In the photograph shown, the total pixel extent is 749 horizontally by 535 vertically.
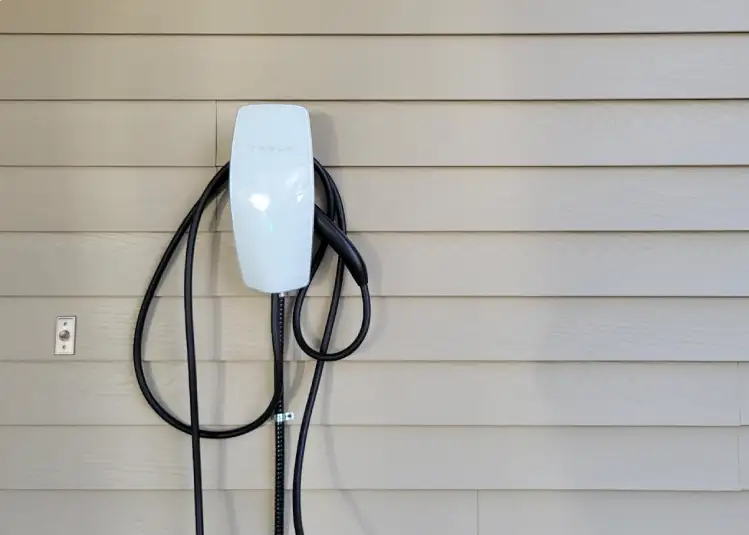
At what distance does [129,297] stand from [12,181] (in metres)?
0.33

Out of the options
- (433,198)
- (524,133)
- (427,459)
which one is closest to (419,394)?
(427,459)

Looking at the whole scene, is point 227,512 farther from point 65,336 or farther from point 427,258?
point 427,258

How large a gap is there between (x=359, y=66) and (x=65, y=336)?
2.66ft

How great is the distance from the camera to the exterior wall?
127 cm

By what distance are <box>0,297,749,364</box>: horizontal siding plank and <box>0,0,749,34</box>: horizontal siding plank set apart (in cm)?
55

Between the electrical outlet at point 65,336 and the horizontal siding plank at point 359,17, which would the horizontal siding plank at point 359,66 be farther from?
the electrical outlet at point 65,336

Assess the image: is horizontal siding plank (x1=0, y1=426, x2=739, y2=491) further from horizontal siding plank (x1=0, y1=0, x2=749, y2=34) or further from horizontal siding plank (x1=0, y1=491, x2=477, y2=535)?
horizontal siding plank (x1=0, y1=0, x2=749, y2=34)

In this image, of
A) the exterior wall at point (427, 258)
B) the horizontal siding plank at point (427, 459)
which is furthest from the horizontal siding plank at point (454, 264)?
the horizontal siding plank at point (427, 459)

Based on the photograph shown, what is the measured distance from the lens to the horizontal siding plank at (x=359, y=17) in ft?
4.17

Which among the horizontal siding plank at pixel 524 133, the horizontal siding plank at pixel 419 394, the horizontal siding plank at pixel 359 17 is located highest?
→ the horizontal siding plank at pixel 359 17

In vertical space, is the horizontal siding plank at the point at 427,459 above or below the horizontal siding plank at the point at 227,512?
→ above

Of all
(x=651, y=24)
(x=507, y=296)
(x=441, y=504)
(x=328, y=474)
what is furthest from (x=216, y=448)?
(x=651, y=24)

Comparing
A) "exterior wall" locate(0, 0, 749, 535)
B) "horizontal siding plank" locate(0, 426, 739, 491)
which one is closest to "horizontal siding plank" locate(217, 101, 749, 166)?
"exterior wall" locate(0, 0, 749, 535)

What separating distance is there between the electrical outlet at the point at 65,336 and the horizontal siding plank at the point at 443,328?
1cm
